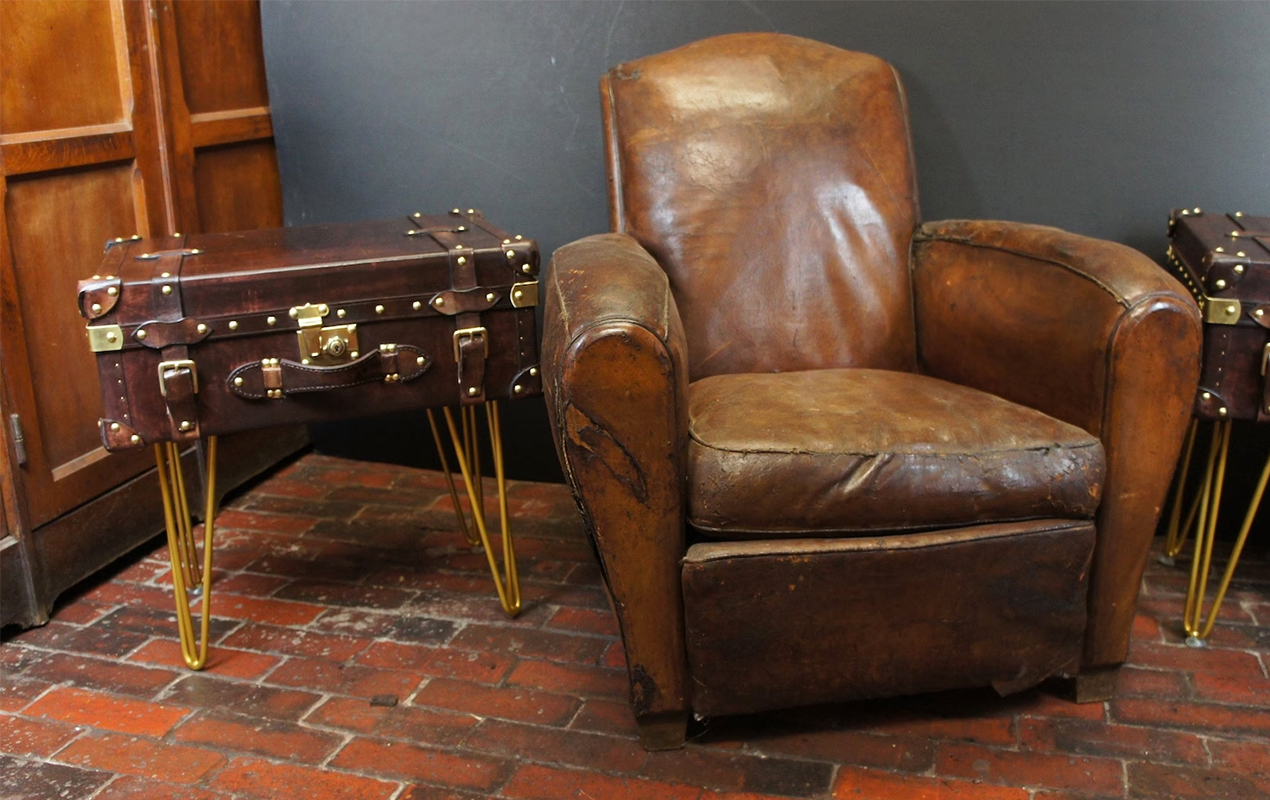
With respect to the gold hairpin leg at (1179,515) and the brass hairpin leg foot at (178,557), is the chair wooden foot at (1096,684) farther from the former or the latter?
the brass hairpin leg foot at (178,557)

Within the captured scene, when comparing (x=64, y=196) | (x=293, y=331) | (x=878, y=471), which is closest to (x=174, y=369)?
(x=293, y=331)

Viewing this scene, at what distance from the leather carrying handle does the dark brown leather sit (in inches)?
23.8

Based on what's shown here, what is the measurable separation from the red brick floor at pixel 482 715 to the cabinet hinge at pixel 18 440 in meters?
0.32

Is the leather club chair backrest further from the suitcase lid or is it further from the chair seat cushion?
the chair seat cushion

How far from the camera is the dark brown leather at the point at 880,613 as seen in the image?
5.35 ft

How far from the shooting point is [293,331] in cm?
184

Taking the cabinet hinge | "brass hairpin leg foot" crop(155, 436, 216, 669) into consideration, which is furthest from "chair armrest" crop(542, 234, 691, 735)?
the cabinet hinge

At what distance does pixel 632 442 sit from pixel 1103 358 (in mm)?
705

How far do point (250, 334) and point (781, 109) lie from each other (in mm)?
1062

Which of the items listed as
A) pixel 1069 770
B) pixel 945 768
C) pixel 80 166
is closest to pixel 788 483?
pixel 945 768

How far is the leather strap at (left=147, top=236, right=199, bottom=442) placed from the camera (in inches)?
69.2

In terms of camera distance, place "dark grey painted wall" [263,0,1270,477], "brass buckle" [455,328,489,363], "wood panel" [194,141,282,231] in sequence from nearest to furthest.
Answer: "brass buckle" [455,328,489,363] < "dark grey painted wall" [263,0,1270,477] < "wood panel" [194,141,282,231]

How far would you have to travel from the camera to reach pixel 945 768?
1.68 m

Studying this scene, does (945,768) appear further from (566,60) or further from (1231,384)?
(566,60)
